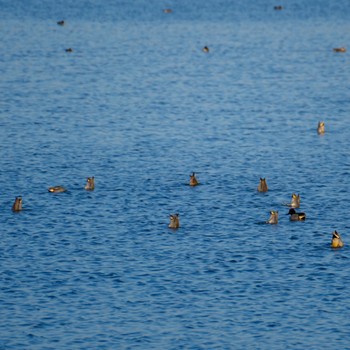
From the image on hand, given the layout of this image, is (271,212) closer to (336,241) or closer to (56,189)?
(336,241)

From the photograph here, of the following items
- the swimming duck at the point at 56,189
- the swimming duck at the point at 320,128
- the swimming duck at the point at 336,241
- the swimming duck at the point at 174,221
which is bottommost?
the swimming duck at the point at 336,241

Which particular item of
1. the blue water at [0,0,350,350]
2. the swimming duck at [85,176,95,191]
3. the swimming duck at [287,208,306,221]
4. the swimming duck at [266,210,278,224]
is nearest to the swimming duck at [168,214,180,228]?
the blue water at [0,0,350,350]

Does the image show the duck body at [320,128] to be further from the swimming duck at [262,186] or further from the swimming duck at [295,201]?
the swimming duck at [295,201]

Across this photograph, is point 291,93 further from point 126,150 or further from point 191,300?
point 191,300

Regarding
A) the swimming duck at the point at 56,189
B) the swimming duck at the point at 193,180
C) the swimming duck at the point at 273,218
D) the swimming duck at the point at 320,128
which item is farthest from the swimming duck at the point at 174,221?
the swimming duck at the point at 320,128

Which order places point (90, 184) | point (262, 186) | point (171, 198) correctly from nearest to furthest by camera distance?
point (171, 198)
point (262, 186)
point (90, 184)

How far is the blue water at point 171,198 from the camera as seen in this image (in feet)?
121

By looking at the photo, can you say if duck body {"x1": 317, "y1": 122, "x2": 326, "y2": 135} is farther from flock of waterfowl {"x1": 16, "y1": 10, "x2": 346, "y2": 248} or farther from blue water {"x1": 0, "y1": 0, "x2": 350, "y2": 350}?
flock of waterfowl {"x1": 16, "y1": 10, "x2": 346, "y2": 248}

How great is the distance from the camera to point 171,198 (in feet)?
173

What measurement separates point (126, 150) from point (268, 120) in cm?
1512

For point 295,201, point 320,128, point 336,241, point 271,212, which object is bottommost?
point 336,241

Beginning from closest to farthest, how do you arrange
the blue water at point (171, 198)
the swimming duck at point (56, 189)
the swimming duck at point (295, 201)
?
1. the blue water at point (171, 198)
2. the swimming duck at point (295, 201)
3. the swimming duck at point (56, 189)

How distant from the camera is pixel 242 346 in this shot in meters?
34.7

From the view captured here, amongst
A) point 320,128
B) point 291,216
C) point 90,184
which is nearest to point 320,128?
point 320,128
